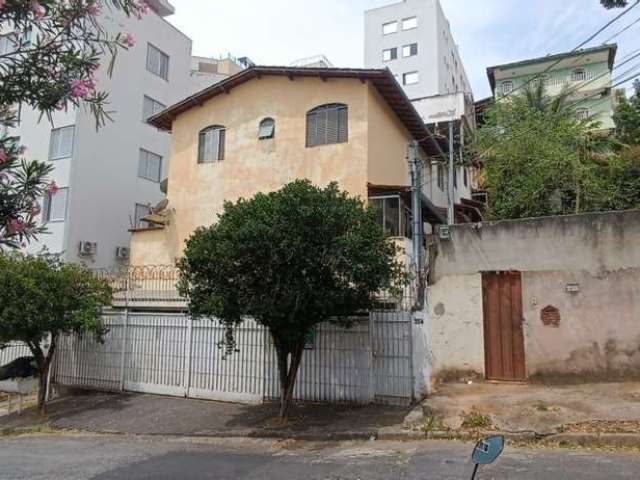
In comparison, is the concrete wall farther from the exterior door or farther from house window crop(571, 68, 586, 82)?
house window crop(571, 68, 586, 82)

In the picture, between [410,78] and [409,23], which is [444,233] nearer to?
[410,78]

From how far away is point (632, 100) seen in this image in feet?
97.9

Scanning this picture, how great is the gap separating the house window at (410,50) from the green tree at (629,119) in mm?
20926

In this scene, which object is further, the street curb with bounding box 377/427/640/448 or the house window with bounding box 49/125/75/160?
the house window with bounding box 49/125/75/160

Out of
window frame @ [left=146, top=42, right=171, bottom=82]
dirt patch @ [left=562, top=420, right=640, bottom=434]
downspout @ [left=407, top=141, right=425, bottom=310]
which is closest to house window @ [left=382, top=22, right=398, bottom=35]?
window frame @ [left=146, top=42, right=171, bottom=82]

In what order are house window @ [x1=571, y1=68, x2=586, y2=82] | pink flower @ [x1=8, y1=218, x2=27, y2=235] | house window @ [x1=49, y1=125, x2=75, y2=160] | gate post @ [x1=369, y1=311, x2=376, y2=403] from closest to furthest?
pink flower @ [x1=8, y1=218, x2=27, y2=235] < gate post @ [x1=369, y1=311, x2=376, y2=403] < house window @ [x1=49, y1=125, x2=75, y2=160] < house window @ [x1=571, y1=68, x2=586, y2=82]

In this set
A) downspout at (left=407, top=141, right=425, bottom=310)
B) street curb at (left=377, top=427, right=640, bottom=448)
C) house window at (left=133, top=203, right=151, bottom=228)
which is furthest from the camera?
house window at (left=133, top=203, right=151, bottom=228)

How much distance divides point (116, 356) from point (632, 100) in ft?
98.0

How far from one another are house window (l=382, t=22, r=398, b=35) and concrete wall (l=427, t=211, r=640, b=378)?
41.6 metres

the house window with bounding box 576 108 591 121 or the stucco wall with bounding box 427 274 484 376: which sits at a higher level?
the house window with bounding box 576 108 591 121

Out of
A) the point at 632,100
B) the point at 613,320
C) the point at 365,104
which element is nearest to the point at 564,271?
the point at 613,320

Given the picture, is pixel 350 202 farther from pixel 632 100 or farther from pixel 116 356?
pixel 632 100

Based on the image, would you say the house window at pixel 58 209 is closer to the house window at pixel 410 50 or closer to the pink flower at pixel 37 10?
the pink flower at pixel 37 10

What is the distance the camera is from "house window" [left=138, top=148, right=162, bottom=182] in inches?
1023
